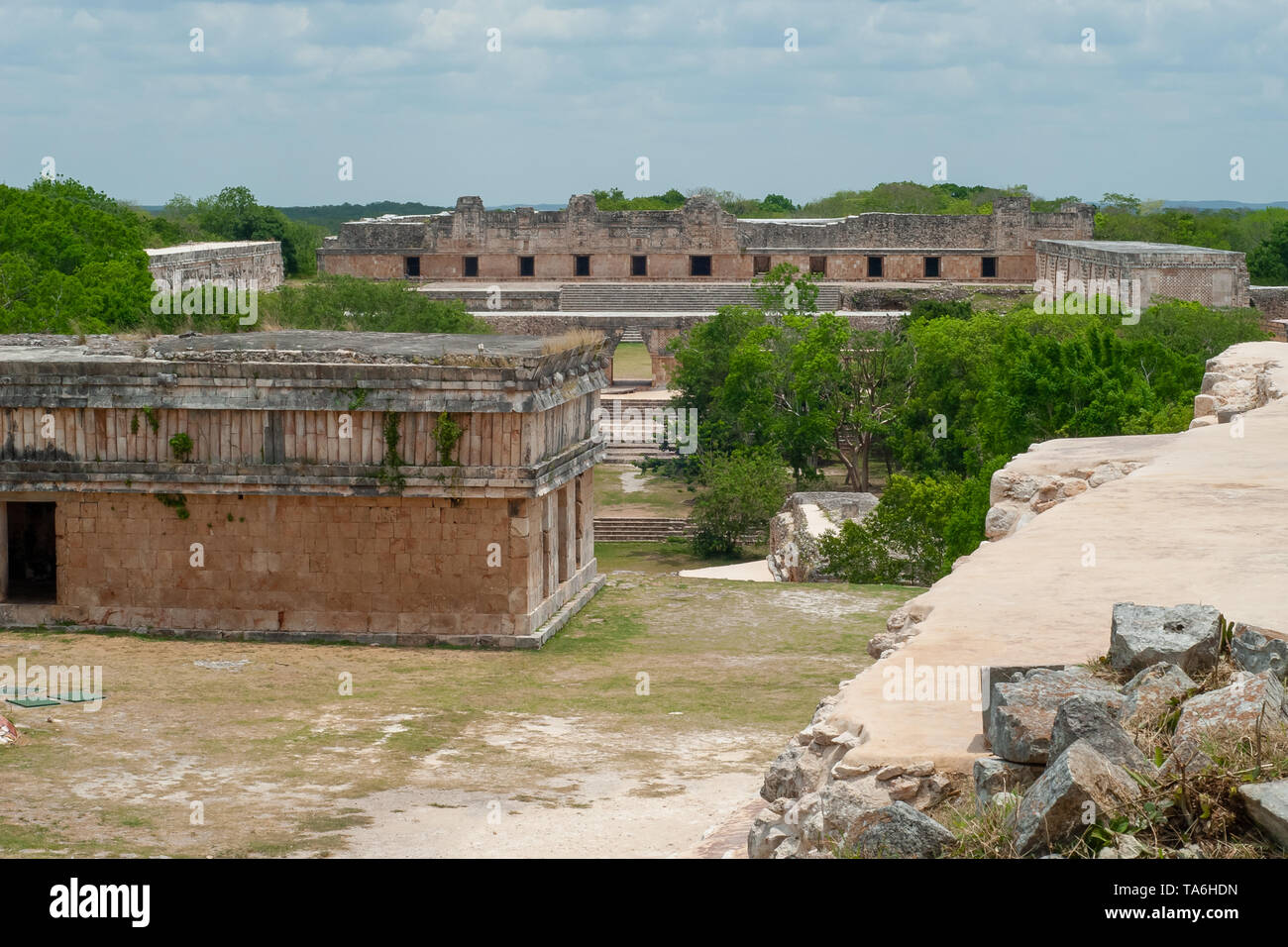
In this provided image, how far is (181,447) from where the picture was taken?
53.0 feet

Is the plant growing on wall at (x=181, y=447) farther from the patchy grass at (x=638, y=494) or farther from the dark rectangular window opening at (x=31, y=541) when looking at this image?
the patchy grass at (x=638, y=494)

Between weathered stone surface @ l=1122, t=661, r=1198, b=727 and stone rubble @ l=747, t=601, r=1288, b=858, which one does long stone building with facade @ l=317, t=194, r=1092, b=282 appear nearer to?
stone rubble @ l=747, t=601, r=1288, b=858

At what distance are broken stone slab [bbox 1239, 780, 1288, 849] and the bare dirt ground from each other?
313 cm

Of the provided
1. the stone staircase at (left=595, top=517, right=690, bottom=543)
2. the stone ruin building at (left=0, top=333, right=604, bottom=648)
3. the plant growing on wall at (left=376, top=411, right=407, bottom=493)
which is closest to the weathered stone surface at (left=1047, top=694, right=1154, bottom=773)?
the stone ruin building at (left=0, top=333, right=604, bottom=648)

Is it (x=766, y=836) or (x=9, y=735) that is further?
(x=9, y=735)

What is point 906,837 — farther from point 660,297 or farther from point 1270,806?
point 660,297

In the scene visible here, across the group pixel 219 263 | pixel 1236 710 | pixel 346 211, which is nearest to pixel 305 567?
pixel 1236 710

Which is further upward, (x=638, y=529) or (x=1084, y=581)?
(x=1084, y=581)

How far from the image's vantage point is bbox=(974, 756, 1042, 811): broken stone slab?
18.2 ft

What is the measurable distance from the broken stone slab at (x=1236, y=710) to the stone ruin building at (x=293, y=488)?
35.4ft

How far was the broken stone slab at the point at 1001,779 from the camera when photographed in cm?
554

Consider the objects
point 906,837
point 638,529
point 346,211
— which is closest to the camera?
point 906,837

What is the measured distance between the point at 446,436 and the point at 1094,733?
11.2m

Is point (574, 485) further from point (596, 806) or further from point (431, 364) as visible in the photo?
point (596, 806)
